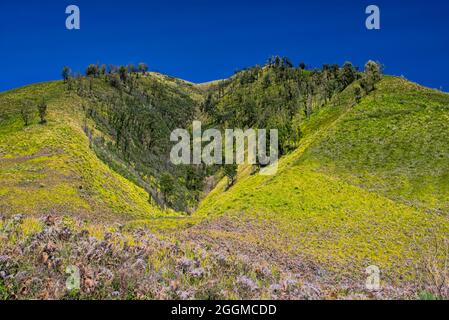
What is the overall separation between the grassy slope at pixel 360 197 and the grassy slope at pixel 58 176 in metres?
18.1

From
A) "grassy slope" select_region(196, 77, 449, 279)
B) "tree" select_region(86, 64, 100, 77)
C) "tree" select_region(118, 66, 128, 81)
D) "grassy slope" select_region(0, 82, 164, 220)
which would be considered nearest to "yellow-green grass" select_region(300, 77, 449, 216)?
"grassy slope" select_region(196, 77, 449, 279)

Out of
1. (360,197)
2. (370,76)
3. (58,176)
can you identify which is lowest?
(360,197)

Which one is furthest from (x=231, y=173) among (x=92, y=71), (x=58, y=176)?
(x=92, y=71)

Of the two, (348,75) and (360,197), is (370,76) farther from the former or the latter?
(360,197)

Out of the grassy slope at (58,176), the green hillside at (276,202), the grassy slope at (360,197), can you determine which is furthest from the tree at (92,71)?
the grassy slope at (360,197)

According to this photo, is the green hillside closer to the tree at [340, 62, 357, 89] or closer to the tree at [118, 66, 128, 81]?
the tree at [340, 62, 357, 89]

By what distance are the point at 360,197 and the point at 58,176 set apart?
45.8 metres

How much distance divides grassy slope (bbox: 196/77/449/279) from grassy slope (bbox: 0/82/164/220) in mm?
Answer: 18078

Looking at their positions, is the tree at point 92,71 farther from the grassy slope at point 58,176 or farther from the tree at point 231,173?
the tree at point 231,173

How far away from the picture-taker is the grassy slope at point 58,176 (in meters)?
53.0

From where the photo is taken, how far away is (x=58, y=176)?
2434 inches
